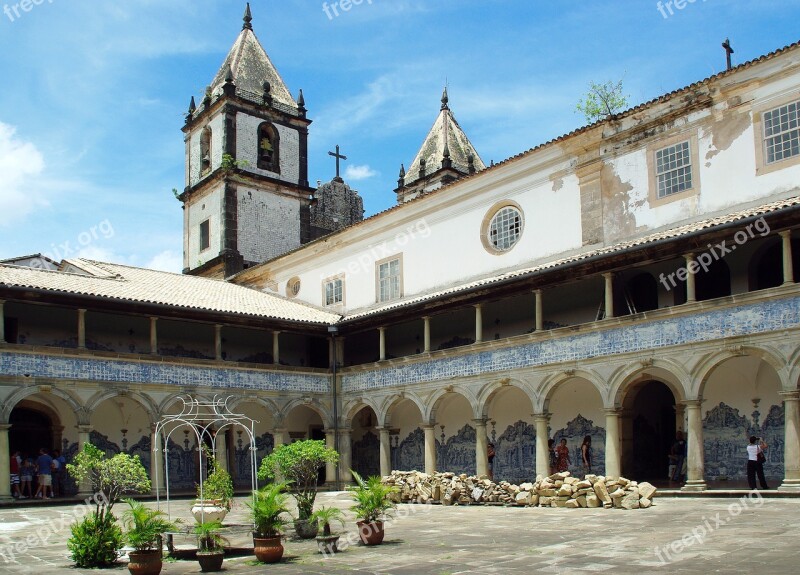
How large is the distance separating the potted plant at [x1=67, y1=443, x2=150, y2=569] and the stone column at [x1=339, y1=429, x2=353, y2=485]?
1411 centimetres

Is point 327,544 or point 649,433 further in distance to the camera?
point 649,433

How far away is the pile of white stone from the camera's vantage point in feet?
50.4

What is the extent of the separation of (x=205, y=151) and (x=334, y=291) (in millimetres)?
10304

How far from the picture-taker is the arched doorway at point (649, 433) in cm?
1961

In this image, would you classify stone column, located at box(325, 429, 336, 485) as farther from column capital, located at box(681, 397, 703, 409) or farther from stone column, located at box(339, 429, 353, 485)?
column capital, located at box(681, 397, 703, 409)

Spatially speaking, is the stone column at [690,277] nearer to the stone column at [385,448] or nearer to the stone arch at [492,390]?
the stone arch at [492,390]

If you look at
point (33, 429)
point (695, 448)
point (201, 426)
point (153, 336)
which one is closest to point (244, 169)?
point (153, 336)

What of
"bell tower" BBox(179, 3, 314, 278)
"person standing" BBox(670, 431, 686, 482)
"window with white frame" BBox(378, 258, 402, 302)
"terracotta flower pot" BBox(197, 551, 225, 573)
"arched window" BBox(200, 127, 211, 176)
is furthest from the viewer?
"arched window" BBox(200, 127, 211, 176)

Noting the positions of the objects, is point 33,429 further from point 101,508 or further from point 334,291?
point 101,508

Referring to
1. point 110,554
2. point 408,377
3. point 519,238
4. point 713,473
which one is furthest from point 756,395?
point 110,554

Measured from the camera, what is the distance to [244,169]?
111 ft

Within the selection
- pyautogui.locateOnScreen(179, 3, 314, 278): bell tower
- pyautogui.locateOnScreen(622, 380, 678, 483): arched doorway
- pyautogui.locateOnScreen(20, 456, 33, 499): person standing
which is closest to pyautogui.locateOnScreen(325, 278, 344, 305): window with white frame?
pyautogui.locateOnScreen(179, 3, 314, 278): bell tower

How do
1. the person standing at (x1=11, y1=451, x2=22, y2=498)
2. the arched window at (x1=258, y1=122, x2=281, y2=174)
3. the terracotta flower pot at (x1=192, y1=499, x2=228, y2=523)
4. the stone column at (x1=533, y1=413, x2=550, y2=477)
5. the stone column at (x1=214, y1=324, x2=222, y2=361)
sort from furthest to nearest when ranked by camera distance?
the arched window at (x1=258, y1=122, x2=281, y2=174) → the stone column at (x1=214, y1=324, x2=222, y2=361) → the person standing at (x1=11, y1=451, x2=22, y2=498) → the stone column at (x1=533, y1=413, x2=550, y2=477) → the terracotta flower pot at (x1=192, y1=499, x2=228, y2=523)

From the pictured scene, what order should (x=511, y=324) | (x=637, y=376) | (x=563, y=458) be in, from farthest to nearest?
(x=511, y=324) → (x=563, y=458) → (x=637, y=376)
